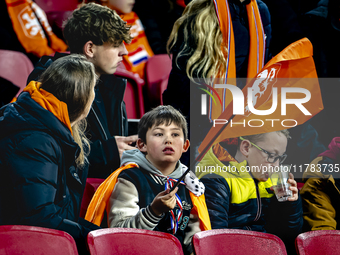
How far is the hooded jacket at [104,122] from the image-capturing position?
2.06 metres

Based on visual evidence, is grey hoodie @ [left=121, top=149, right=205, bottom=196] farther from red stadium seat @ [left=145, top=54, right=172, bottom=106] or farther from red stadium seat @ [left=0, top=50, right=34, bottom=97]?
red stadium seat @ [left=0, top=50, right=34, bottom=97]

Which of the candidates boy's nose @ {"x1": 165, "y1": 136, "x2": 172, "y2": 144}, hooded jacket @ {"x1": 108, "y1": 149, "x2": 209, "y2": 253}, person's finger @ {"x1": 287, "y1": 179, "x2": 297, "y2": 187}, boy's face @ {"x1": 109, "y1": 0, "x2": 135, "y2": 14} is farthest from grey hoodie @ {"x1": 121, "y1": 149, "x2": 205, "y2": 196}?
boy's face @ {"x1": 109, "y1": 0, "x2": 135, "y2": 14}

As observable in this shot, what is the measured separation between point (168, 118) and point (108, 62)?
1.33ft

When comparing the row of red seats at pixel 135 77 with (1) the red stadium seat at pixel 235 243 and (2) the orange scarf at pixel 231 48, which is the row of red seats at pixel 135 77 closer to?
(2) the orange scarf at pixel 231 48

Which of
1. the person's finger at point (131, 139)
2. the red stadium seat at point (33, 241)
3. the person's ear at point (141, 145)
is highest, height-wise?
the person's finger at point (131, 139)

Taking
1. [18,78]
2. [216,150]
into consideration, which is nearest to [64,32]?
[18,78]

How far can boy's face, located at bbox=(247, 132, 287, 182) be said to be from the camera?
219 cm

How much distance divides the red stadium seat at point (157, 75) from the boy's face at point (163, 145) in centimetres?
23

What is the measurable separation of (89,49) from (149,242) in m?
0.97

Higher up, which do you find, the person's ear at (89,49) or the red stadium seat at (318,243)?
the person's ear at (89,49)

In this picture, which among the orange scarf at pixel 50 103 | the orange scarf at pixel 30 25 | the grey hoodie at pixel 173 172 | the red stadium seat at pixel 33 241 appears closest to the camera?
the red stadium seat at pixel 33 241

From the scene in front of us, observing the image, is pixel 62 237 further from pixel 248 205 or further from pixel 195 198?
pixel 248 205

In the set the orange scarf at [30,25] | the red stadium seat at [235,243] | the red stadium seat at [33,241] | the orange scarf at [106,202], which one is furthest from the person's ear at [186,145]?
the orange scarf at [30,25]

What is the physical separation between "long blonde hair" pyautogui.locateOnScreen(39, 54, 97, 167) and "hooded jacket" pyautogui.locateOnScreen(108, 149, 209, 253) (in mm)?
224
